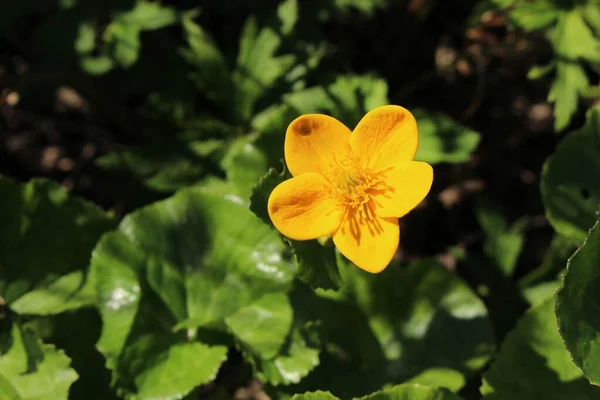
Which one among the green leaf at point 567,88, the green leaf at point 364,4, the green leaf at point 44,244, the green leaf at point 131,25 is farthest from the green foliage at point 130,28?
the green leaf at point 567,88

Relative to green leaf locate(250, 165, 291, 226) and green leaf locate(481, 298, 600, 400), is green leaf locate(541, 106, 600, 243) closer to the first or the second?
green leaf locate(481, 298, 600, 400)

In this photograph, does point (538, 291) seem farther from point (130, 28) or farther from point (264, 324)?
point (130, 28)

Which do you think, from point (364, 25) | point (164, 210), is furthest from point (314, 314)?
point (364, 25)

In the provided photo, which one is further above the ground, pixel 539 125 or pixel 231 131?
pixel 231 131

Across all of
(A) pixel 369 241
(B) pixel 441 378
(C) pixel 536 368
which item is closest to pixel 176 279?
(A) pixel 369 241

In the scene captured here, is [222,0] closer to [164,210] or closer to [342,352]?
[164,210]

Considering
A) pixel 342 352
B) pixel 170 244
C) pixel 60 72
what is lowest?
pixel 342 352

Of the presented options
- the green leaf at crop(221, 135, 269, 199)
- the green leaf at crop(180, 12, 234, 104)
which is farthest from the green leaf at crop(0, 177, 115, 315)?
the green leaf at crop(180, 12, 234, 104)

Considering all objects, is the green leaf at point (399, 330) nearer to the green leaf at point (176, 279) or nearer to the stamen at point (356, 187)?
the green leaf at point (176, 279)
